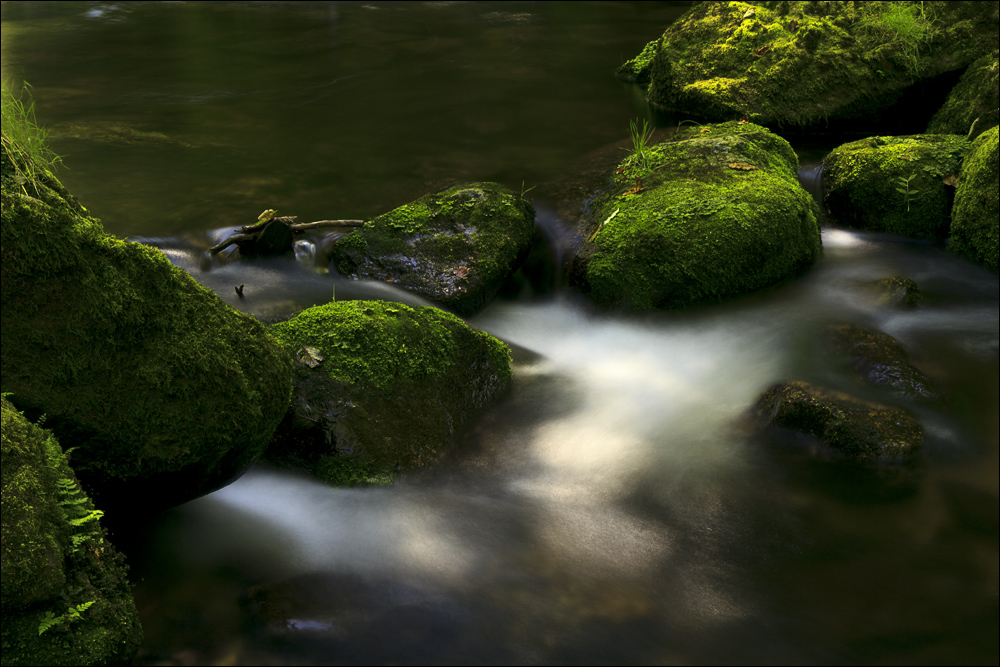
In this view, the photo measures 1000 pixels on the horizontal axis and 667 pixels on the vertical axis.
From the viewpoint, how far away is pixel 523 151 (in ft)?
30.2

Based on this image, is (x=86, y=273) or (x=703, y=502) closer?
(x=86, y=273)

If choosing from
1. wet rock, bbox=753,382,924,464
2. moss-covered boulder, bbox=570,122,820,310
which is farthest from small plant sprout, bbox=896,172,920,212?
wet rock, bbox=753,382,924,464

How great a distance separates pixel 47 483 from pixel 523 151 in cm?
747

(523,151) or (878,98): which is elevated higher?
(878,98)

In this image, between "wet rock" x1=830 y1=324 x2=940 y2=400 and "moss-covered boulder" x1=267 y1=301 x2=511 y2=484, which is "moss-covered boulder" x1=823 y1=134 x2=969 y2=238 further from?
"moss-covered boulder" x1=267 y1=301 x2=511 y2=484

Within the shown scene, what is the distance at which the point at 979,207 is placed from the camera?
677cm

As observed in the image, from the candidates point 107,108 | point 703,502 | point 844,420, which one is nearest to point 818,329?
point 844,420

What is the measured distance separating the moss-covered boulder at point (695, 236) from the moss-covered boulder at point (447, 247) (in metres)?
0.71

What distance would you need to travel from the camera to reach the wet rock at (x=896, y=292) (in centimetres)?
610

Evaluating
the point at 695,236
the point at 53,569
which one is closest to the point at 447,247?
the point at 695,236

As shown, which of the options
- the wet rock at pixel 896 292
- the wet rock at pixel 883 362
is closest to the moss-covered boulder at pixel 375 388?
the wet rock at pixel 883 362

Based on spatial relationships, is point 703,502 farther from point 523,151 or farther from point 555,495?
point 523,151

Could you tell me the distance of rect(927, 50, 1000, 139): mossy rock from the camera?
8.03 meters

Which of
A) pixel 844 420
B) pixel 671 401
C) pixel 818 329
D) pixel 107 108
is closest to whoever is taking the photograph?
pixel 844 420
